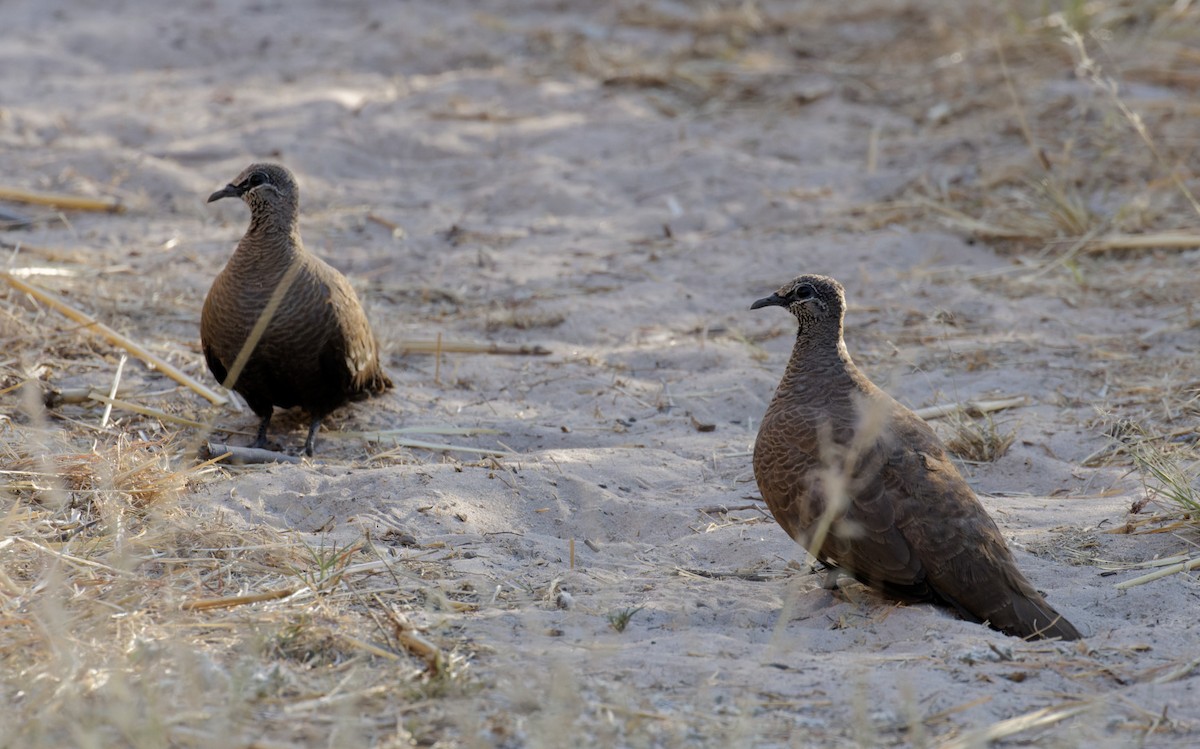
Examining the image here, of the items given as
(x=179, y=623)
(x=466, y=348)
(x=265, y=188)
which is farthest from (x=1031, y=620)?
(x=265, y=188)

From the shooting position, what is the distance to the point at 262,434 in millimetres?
5457

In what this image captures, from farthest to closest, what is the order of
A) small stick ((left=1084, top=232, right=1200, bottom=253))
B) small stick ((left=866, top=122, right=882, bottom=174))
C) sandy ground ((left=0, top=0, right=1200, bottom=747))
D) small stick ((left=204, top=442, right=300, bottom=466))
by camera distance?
small stick ((left=866, top=122, right=882, bottom=174))
small stick ((left=1084, top=232, right=1200, bottom=253))
small stick ((left=204, top=442, right=300, bottom=466))
sandy ground ((left=0, top=0, right=1200, bottom=747))

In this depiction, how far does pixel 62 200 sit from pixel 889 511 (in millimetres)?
5502

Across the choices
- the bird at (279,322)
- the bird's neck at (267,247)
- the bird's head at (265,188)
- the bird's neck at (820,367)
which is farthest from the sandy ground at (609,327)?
the bird's head at (265,188)

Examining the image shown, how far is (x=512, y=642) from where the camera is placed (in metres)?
3.53

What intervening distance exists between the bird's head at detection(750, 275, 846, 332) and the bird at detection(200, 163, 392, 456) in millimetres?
1901

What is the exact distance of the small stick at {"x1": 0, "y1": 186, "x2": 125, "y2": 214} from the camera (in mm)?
7445

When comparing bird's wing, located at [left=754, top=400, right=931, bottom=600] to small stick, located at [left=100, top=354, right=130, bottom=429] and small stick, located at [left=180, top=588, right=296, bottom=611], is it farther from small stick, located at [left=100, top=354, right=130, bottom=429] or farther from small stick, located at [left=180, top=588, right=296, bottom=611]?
small stick, located at [left=100, top=354, right=130, bottom=429]

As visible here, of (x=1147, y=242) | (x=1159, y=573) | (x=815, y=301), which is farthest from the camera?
(x=1147, y=242)

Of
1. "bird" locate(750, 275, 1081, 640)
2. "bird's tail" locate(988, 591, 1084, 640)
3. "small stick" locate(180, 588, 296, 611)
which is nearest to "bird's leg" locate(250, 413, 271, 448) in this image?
"small stick" locate(180, 588, 296, 611)

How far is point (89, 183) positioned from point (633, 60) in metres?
4.42

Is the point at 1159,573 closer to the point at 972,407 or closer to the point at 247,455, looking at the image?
the point at 972,407

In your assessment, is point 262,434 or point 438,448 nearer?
point 438,448

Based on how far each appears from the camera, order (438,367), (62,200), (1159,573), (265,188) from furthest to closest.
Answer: (62,200) < (438,367) < (265,188) < (1159,573)
